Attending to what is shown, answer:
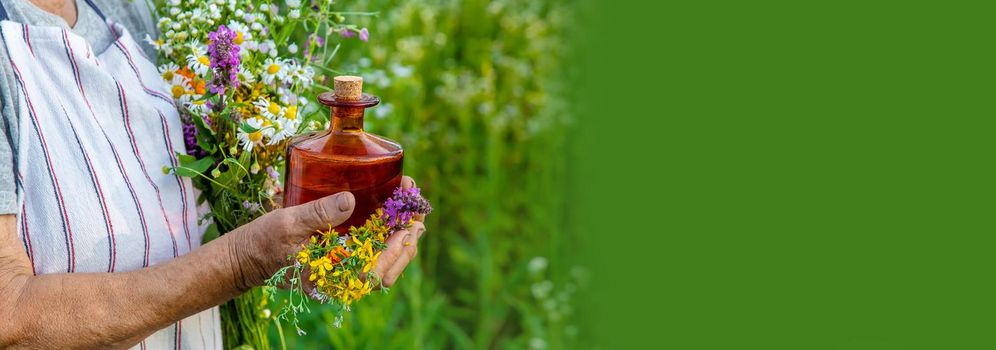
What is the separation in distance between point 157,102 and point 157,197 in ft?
0.49

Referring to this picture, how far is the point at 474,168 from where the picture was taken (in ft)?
13.5

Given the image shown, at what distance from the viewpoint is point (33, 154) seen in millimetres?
1316

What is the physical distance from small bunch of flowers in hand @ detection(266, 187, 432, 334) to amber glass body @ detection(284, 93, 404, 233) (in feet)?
0.06

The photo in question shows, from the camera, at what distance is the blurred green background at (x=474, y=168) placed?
125 inches

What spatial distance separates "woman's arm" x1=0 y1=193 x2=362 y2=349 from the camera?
128 cm

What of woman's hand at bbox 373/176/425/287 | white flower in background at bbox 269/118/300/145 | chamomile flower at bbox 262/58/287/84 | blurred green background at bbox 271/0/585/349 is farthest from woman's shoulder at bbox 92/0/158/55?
blurred green background at bbox 271/0/585/349

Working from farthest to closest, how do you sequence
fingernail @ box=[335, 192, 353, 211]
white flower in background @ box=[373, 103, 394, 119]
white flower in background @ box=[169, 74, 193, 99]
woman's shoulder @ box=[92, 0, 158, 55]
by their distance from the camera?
white flower in background @ box=[373, 103, 394, 119] → woman's shoulder @ box=[92, 0, 158, 55] → white flower in background @ box=[169, 74, 193, 99] → fingernail @ box=[335, 192, 353, 211]

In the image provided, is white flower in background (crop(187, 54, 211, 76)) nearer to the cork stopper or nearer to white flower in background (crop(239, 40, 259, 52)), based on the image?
white flower in background (crop(239, 40, 259, 52))

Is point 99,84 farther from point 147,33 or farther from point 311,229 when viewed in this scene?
point 311,229

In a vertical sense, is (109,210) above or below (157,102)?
Result: below

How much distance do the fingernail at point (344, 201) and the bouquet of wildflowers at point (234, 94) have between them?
17 cm

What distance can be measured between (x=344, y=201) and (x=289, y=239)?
98mm

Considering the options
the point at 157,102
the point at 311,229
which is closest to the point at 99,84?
the point at 157,102

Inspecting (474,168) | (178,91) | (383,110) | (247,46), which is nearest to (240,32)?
(247,46)
